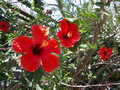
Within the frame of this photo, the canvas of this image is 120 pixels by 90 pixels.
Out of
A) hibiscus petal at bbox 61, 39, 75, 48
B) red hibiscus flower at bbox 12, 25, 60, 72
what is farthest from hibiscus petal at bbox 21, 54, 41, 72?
hibiscus petal at bbox 61, 39, 75, 48

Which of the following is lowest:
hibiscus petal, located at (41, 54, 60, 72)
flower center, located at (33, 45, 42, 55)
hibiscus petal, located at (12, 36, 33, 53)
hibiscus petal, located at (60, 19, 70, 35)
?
hibiscus petal, located at (41, 54, 60, 72)

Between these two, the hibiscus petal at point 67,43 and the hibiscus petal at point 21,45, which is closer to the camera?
the hibiscus petal at point 21,45

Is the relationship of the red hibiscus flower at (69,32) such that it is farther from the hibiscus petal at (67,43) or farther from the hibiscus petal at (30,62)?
the hibiscus petal at (30,62)

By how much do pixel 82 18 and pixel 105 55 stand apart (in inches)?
50.9

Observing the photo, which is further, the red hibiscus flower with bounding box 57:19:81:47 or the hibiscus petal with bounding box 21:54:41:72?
the red hibiscus flower with bounding box 57:19:81:47

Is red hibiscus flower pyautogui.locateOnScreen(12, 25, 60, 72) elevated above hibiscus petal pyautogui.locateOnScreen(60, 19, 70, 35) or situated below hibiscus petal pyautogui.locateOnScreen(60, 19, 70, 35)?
below

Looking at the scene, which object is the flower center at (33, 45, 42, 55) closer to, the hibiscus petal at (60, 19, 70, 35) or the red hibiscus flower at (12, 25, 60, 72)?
the red hibiscus flower at (12, 25, 60, 72)

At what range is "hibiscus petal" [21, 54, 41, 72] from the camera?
69cm

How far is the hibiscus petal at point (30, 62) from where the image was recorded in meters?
0.69

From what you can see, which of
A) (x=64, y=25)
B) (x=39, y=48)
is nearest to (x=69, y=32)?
(x=64, y=25)

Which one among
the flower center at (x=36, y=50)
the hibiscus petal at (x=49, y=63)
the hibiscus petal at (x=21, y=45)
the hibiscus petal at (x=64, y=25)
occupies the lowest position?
the hibiscus petal at (x=49, y=63)

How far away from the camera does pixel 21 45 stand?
708mm

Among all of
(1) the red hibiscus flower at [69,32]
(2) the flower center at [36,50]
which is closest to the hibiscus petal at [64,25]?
(1) the red hibiscus flower at [69,32]

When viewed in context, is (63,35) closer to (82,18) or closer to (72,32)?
(72,32)
